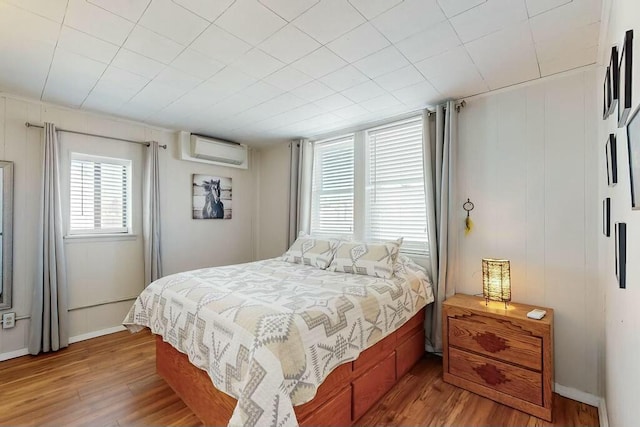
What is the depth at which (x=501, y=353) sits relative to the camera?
2.10 metres

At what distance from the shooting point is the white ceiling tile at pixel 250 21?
1542mm

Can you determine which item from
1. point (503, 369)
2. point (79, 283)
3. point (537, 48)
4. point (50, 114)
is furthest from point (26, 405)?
point (537, 48)

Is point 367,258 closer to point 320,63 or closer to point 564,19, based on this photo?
point 320,63

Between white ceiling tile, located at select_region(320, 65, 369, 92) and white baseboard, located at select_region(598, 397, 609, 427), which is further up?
white ceiling tile, located at select_region(320, 65, 369, 92)

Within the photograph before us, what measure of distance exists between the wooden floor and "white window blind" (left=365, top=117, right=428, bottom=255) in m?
1.26

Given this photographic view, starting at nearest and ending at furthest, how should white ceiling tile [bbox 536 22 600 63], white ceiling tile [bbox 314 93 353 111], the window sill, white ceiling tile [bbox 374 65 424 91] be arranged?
white ceiling tile [bbox 536 22 600 63], white ceiling tile [bbox 374 65 424 91], white ceiling tile [bbox 314 93 353 111], the window sill

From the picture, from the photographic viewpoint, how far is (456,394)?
7.18 ft

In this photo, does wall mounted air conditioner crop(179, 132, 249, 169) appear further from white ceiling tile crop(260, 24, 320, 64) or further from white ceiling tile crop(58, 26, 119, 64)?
white ceiling tile crop(260, 24, 320, 64)

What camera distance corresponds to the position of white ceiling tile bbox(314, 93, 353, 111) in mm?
2697

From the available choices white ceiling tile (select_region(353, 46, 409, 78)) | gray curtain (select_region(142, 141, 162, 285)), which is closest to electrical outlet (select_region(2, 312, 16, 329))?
gray curtain (select_region(142, 141, 162, 285))

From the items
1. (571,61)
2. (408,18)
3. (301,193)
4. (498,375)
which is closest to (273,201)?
(301,193)

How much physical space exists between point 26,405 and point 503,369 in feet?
10.8

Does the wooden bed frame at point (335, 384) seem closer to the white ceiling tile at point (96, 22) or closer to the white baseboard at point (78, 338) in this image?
the white baseboard at point (78, 338)

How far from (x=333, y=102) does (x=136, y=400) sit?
286cm
